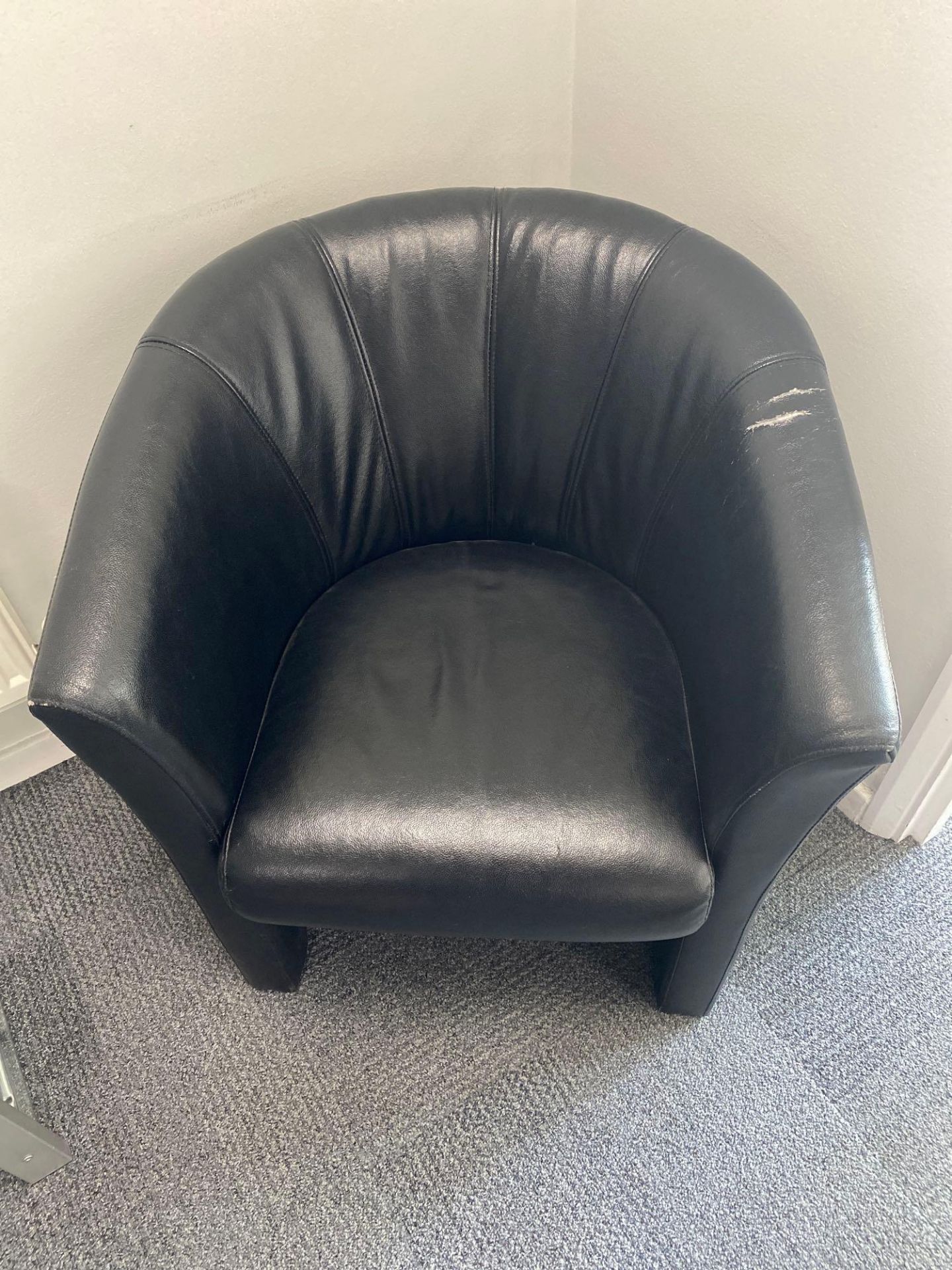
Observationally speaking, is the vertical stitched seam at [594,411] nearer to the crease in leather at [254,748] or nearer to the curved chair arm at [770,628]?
the curved chair arm at [770,628]

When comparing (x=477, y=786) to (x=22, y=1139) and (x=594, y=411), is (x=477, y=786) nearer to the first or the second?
(x=594, y=411)

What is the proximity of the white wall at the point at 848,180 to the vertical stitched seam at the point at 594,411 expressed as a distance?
157mm

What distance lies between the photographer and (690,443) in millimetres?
935

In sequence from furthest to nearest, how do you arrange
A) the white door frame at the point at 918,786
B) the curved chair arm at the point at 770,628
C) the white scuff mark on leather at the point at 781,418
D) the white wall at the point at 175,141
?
1. the white door frame at the point at 918,786
2. the white wall at the point at 175,141
3. the white scuff mark on leather at the point at 781,418
4. the curved chair arm at the point at 770,628

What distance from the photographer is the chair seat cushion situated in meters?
0.84

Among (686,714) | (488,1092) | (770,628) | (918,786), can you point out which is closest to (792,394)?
(770,628)

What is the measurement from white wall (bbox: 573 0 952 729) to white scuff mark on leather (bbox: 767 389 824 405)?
0.20 m

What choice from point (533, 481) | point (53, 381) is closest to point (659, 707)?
point (533, 481)

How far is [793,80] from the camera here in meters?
0.94

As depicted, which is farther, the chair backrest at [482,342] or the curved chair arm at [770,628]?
the chair backrest at [482,342]

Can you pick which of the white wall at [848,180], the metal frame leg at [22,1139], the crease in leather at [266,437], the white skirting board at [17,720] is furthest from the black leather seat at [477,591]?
the white skirting board at [17,720]

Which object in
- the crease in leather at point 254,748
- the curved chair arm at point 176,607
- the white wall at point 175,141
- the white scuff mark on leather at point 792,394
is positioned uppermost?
the white wall at point 175,141

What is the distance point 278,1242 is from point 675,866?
63 cm

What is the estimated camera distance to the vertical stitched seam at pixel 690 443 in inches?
34.1
